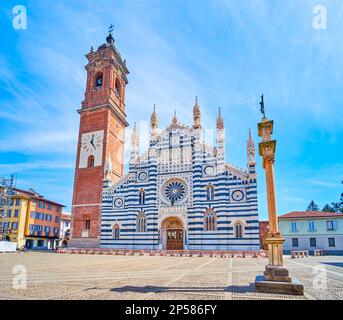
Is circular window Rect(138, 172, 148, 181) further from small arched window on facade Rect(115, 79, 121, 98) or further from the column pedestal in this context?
the column pedestal

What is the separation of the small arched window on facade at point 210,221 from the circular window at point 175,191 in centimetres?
358

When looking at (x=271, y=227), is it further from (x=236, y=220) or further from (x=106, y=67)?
(x=106, y=67)

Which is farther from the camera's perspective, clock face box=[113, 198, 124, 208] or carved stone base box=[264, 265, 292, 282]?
clock face box=[113, 198, 124, 208]

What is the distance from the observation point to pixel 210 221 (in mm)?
32188

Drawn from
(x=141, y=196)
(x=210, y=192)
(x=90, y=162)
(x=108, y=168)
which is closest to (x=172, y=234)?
(x=141, y=196)

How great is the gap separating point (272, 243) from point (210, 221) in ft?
76.9

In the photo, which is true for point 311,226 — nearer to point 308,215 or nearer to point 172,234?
point 308,215

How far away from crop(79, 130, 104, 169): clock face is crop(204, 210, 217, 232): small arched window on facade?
53.6 feet

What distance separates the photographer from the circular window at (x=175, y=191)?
113 feet

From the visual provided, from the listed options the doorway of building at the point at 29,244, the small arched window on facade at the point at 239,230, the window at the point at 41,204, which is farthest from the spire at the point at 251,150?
the doorway of building at the point at 29,244

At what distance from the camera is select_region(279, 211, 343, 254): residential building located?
130 feet

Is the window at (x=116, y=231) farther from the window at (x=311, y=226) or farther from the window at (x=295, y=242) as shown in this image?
the window at (x=311, y=226)

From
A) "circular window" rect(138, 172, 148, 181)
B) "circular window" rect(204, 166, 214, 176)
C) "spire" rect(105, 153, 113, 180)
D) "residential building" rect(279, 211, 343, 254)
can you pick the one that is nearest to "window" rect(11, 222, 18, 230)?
"spire" rect(105, 153, 113, 180)

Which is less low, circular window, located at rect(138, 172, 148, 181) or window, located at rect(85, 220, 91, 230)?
circular window, located at rect(138, 172, 148, 181)
